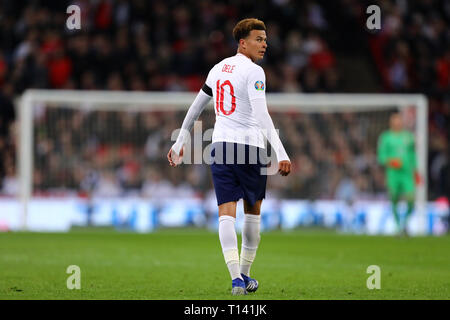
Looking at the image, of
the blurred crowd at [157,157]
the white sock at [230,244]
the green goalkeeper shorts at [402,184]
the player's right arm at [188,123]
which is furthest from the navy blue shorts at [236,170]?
the blurred crowd at [157,157]

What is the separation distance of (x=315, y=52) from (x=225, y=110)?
49.6 ft

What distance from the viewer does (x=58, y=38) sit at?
20531 millimetres

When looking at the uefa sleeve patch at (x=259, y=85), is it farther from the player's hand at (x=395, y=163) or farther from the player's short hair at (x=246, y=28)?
the player's hand at (x=395, y=163)

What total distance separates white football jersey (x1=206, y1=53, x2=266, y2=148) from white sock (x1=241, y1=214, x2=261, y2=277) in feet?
1.91

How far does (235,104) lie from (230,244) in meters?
1.06

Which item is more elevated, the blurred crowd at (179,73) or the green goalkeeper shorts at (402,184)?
the blurred crowd at (179,73)

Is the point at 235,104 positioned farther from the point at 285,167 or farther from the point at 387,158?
the point at 387,158

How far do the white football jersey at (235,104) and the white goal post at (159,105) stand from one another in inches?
415

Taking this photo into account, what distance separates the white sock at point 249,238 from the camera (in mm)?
7129

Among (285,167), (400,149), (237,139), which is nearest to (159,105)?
(400,149)

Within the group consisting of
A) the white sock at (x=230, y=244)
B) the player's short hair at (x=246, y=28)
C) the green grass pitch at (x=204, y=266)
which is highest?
the player's short hair at (x=246, y=28)

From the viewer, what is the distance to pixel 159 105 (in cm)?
1823

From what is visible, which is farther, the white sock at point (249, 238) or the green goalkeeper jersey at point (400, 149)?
the green goalkeeper jersey at point (400, 149)

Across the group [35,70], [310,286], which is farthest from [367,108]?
[310,286]
